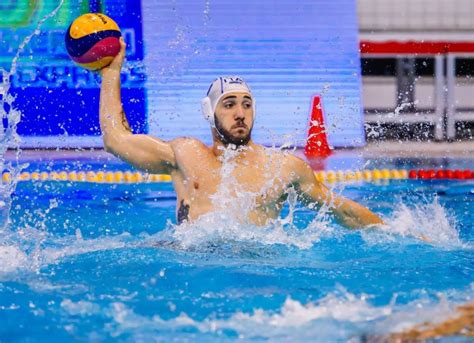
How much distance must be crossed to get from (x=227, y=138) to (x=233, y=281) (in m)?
0.75

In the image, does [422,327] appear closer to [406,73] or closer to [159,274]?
[159,274]

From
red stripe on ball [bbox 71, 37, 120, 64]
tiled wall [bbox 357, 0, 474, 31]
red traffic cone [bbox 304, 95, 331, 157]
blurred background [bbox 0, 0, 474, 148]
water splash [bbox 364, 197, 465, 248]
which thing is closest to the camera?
red stripe on ball [bbox 71, 37, 120, 64]

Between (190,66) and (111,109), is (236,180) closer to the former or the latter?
(111,109)

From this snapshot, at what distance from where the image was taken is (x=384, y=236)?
3963 millimetres

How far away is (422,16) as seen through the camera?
9375 millimetres

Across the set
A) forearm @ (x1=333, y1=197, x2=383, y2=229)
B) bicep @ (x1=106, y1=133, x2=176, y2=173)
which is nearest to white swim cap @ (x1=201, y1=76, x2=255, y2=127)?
bicep @ (x1=106, y1=133, x2=176, y2=173)

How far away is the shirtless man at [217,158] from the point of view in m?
3.72

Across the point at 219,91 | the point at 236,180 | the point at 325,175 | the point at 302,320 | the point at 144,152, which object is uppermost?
the point at 219,91

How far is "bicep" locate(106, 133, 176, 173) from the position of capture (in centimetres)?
373

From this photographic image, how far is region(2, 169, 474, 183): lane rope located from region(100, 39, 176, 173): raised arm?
116 inches

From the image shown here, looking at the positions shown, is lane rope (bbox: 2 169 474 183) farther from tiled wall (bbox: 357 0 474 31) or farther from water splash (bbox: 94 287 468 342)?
water splash (bbox: 94 287 468 342)

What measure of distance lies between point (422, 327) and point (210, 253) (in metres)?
1.25

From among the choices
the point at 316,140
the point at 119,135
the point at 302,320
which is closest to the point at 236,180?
the point at 119,135

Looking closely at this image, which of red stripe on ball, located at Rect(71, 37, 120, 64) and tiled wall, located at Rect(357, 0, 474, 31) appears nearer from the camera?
red stripe on ball, located at Rect(71, 37, 120, 64)
